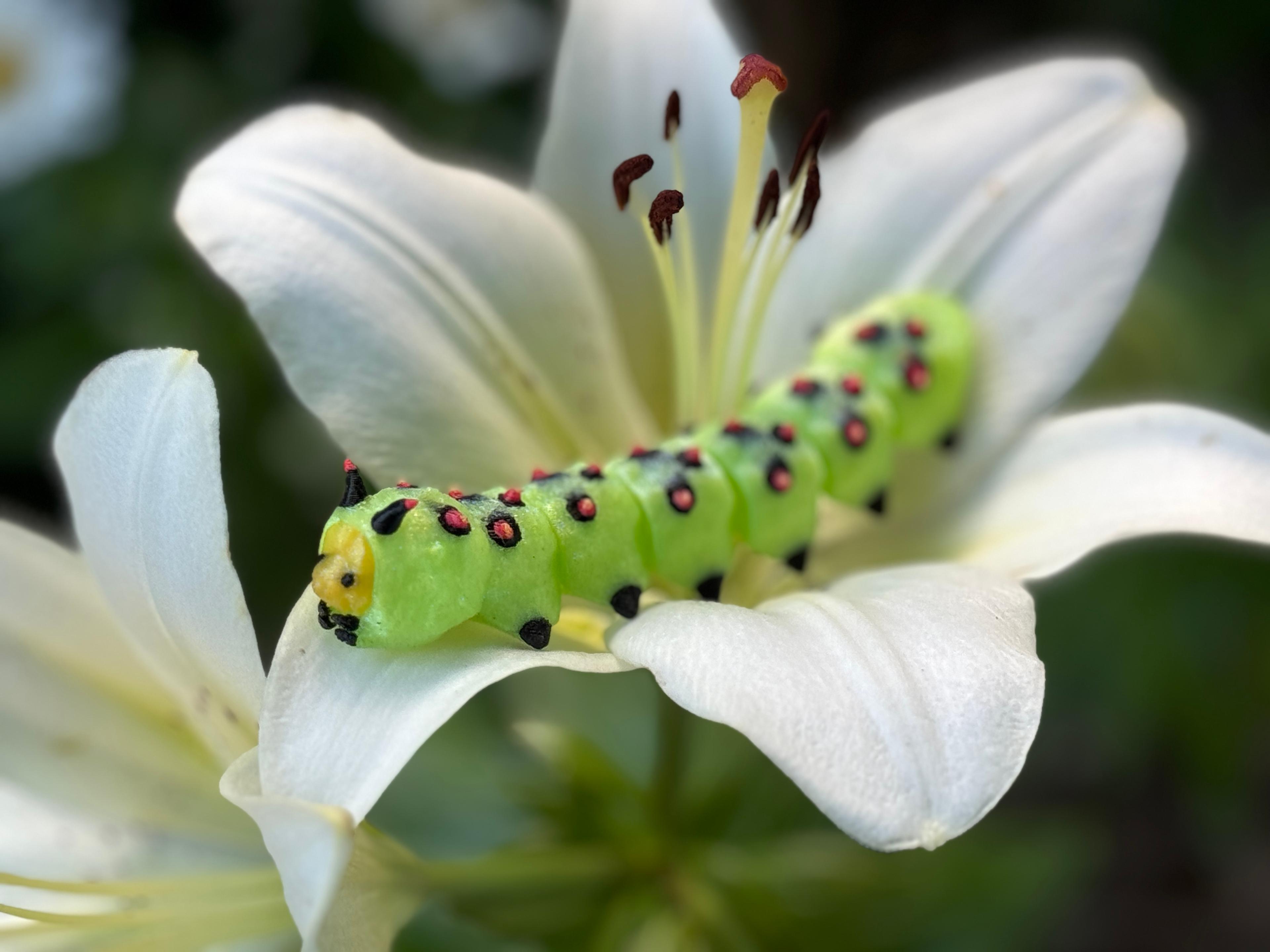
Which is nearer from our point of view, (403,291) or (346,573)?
(346,573)

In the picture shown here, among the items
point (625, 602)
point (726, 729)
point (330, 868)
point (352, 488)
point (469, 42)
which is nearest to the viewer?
point (330, 868)

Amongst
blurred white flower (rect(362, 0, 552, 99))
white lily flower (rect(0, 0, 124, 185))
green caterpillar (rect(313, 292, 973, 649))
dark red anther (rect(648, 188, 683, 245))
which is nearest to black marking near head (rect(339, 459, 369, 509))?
green caterpillar (rect(313, 292, 973, 649))

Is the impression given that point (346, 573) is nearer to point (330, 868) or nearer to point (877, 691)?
point (330, 868)

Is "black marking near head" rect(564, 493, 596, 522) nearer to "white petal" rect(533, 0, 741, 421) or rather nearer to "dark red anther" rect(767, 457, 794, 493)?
"dark red anther" rect(767, 457, 794, 493)

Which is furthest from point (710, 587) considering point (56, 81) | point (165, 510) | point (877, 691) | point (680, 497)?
point (56, 81)

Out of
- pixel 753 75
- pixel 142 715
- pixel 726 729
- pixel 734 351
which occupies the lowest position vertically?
pixel 726 729

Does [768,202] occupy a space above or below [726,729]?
above

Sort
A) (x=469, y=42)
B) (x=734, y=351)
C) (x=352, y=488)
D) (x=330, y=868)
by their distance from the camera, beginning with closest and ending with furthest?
(x=330, y=868)
(x=352, y=488)
(x=734, y=351)
(x=469, y=42)

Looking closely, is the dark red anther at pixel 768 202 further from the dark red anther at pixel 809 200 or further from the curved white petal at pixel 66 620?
the curved white petal at pixel 66 620
